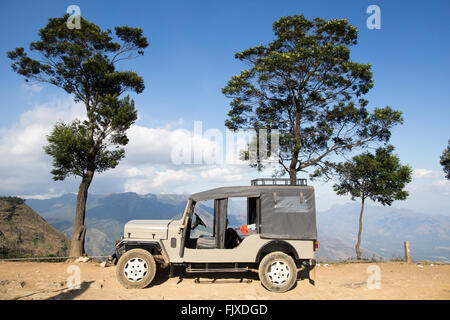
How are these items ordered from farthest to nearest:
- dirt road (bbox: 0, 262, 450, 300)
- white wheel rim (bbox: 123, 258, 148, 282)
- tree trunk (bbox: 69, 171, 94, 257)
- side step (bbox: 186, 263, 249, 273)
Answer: tree trunk (bbox: 69, 171, 94, 257) → white wheel rim (bbox: 123, 258, 148, 282) → side step (bbox: 186, 263, 249, 273) → dirt road (bbox: 0, 262, 450, 300)

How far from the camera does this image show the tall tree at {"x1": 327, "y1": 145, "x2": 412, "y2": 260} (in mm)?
14781

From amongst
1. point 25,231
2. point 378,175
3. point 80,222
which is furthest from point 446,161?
point 25,231

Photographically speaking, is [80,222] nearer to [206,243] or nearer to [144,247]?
[144,247]

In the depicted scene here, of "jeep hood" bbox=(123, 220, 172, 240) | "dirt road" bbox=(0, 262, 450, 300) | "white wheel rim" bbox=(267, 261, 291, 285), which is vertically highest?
"jeep hood" bbox=(123, 220, 172, 240)

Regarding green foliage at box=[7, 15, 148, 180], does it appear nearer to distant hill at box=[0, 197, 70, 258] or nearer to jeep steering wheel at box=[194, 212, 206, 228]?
jeep steering wheel at box=[194, 212, 206, 228]

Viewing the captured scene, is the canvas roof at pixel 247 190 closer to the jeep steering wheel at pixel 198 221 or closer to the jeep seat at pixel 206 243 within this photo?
the jeep steering wheel at pixel 198 221

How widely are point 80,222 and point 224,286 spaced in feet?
31.1

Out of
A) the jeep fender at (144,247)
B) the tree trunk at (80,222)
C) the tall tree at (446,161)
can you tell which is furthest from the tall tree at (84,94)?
the tall tree at (446,161)

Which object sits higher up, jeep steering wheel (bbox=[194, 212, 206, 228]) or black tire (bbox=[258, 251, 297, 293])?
jeep steering wheel (bbox=[194, 212, 206, 228])

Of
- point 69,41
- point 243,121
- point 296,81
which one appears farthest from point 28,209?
point 296,81

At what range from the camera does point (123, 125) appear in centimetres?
1484

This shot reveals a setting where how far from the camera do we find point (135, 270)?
7406 mm

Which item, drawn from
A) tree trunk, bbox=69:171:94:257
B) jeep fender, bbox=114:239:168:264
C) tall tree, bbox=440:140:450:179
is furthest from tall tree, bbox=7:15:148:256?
tall tree, bbox=440:140:450:179

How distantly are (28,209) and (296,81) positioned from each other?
54.4 m
